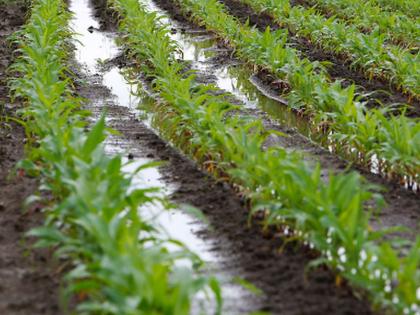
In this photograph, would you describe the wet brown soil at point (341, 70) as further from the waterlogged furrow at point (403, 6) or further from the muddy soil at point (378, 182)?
the waterlogged furrow at point (403, 6)

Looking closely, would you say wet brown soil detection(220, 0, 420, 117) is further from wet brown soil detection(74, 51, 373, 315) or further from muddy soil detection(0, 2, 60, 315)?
muddy soil detection(0, 2, 60, 315)

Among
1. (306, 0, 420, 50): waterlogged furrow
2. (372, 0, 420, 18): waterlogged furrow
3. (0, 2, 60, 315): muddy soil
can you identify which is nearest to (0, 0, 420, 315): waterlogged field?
(0, 2, 60, 315): muddy soil

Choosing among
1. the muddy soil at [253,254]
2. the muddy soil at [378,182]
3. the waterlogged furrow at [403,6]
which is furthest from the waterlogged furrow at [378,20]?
the muddy soil at [253,254]

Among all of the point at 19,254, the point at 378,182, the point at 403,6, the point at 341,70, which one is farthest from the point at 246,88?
the point at 403,6

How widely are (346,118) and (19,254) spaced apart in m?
3.67

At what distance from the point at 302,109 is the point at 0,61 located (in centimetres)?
440

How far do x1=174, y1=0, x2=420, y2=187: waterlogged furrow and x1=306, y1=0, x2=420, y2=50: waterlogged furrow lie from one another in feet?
8.83

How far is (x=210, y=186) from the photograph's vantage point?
6.71m

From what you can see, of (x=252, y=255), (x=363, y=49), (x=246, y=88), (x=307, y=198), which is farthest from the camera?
(x=363, y=49)

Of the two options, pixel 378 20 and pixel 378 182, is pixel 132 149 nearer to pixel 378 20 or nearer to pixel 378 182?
pixel 378 182

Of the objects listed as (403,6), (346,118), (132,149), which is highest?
(346,118)

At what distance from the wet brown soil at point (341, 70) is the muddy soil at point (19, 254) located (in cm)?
335

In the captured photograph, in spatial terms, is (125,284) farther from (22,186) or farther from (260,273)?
(22,186)

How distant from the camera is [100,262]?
4.10m
